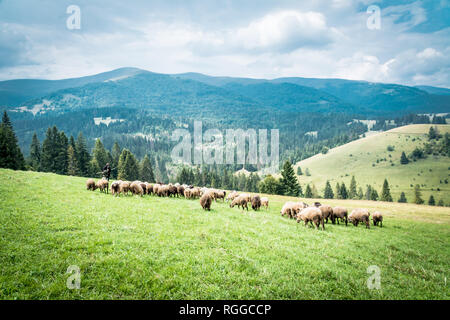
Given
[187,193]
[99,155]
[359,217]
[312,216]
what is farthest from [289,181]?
[99,155]

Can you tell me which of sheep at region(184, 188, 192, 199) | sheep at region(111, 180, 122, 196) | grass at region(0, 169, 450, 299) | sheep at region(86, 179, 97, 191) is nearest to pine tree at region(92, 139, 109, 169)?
sheep at region(86, 179, 97, 191)

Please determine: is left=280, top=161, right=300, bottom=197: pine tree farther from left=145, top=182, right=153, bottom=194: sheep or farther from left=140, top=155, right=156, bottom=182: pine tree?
left=145, top=182, right=153, bottom=194: sheep

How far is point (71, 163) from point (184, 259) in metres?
71.2

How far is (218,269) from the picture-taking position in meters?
9.11

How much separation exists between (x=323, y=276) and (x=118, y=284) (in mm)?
8513

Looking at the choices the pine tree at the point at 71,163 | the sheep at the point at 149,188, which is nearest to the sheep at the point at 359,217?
the sheep at the point at 149,188

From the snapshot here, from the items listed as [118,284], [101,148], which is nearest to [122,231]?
[118,284]

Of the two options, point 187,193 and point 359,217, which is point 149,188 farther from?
point 359,217

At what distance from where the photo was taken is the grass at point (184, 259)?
24.4ft

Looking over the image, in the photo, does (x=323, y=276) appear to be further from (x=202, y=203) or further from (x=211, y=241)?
(x=202, y=203)

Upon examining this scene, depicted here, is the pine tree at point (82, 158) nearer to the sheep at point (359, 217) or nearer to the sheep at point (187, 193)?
the sheep at point (187, 193)

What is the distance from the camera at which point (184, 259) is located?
9.49m

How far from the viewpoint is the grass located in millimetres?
7449

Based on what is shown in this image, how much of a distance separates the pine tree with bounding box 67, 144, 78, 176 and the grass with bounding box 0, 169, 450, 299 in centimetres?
5700
